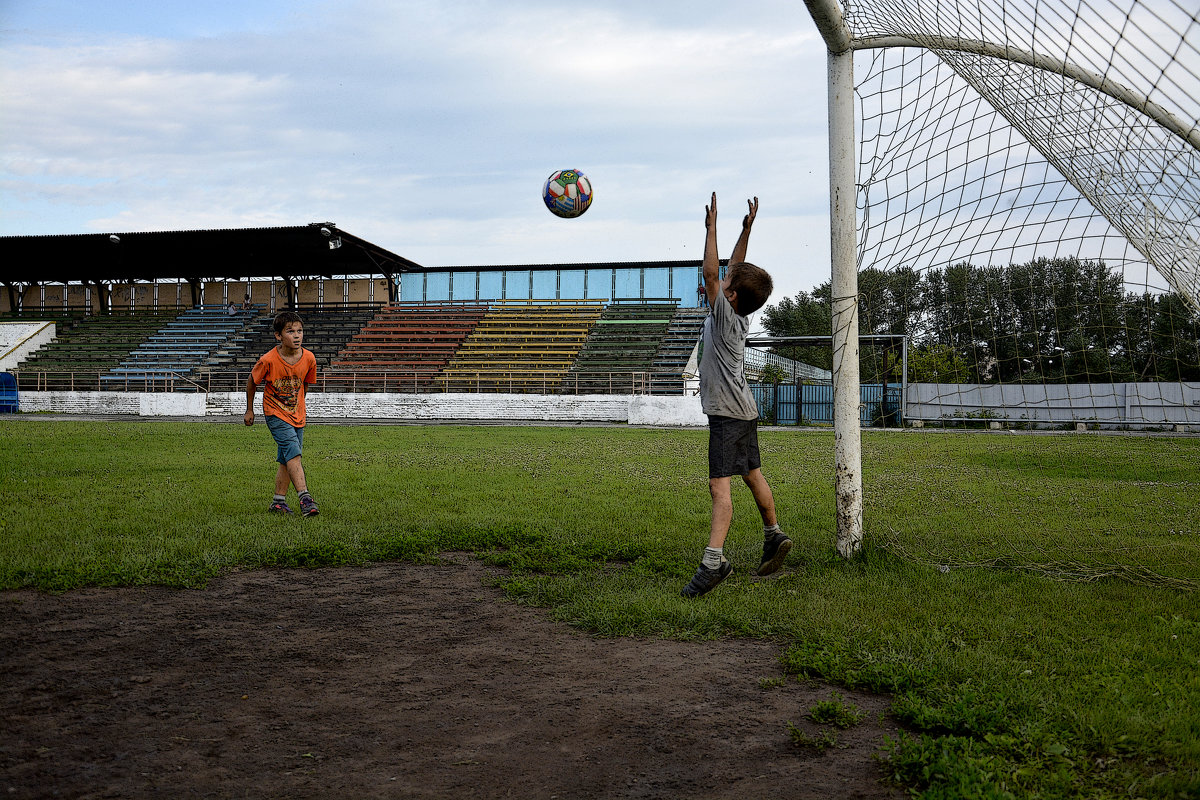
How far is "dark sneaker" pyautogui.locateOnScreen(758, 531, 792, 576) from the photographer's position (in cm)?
490

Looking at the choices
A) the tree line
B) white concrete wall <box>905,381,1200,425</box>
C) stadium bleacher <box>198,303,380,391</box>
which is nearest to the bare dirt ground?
the tree line

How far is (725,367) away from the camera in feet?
15.9

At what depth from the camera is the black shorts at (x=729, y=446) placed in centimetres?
484

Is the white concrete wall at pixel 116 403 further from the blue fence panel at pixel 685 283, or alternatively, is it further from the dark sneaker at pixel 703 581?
the dark sneaker at pixel 703 581

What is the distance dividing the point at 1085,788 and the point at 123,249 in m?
44.1

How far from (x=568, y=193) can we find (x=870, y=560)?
15.8 metres

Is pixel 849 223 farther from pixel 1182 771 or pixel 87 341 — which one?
pixel 87 341

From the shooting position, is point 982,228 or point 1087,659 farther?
point 982,228

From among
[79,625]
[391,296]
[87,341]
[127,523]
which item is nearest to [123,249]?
[87,341]

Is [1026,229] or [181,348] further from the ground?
[181,348]

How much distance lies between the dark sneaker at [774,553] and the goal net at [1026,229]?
3.47 feet

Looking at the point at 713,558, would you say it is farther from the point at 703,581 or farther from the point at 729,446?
the point at 729,446

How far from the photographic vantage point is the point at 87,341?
39438 millimetres

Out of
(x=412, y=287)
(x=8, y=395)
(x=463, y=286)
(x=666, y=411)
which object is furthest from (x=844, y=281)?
(x=412, y=287)
